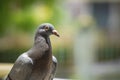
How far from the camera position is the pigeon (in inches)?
44.9

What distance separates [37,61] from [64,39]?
15.6 feet

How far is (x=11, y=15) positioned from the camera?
4.83 m

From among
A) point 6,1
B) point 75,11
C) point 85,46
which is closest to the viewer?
point 85,46

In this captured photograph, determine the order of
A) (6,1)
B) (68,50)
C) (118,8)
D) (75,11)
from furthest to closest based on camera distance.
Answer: (118,8), (75,11), (68,50), (6,1)

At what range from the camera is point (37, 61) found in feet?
3.78

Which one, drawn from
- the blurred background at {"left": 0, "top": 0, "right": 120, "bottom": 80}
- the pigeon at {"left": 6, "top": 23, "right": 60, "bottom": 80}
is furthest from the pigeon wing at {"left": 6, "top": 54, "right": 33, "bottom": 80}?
the blurred background at {"left": 0, "top": 0, "right": 120, "bottom": 80}

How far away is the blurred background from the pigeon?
7.52ft

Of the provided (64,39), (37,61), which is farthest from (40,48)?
(64,39)

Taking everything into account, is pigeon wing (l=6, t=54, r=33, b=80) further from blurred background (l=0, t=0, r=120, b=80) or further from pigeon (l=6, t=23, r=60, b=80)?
blurred background (l=0, t=0, r=120, b=80)

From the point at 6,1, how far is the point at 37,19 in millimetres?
510

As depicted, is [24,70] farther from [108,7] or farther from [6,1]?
[108,7]

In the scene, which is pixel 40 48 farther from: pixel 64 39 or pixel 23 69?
pixel 64 39

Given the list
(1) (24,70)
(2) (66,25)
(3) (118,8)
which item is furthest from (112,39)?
(1) (24,70)

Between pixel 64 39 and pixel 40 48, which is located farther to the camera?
pixel 64 39
